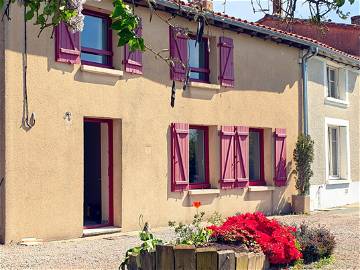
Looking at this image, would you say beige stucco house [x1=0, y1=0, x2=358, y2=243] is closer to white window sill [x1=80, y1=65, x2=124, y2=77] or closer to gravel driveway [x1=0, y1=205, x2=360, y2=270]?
white window sill [x1=80, y1=65, x2=124, y2=77]

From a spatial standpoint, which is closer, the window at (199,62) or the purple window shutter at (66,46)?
the purple window shutter at (66,46)

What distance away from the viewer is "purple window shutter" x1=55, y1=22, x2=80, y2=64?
9.80m

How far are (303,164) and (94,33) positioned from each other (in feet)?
22.3

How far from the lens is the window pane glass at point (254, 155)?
14.4 meters

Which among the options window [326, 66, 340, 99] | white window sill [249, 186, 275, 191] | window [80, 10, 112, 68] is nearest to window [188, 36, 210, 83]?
window [80, 10, 112, 68]

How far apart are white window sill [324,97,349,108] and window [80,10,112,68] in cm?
801

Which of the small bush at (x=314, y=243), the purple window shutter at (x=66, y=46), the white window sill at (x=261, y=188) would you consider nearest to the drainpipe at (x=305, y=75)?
the white window sill at (x=261, y=188)

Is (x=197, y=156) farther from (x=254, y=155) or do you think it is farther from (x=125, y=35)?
(x=125, y=35)

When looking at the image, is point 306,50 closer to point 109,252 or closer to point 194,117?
point 194,117

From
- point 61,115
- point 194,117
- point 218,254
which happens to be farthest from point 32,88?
point 218,254

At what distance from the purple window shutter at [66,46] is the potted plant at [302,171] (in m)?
7.06

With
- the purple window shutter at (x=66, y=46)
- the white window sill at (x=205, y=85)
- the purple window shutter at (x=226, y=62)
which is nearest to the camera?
the purple window shutter at (x=66, y=46)

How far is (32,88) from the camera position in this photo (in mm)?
9477

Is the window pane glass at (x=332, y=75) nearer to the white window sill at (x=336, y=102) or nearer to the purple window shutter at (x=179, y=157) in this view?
the white window sill at (x=336, y=102)
